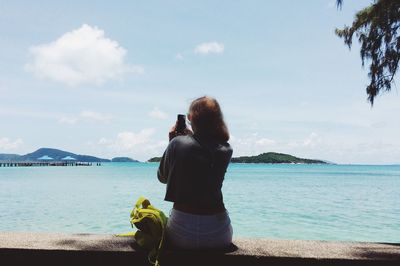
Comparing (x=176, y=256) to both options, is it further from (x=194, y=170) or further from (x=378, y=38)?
(x=378, y=38)

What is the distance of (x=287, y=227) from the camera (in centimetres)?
1733

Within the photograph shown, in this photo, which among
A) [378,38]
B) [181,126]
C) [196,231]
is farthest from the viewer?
[378,38]

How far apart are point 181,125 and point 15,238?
1.54 metres

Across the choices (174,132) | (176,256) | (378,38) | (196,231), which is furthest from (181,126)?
(378,38)

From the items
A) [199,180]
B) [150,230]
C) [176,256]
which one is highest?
[199,180]

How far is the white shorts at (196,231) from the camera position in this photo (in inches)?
116

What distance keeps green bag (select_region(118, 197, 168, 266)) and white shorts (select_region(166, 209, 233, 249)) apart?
7cm

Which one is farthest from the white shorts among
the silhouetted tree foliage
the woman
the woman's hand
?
the silhouetted tree foliage

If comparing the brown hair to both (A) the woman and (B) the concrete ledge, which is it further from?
(B) the concrete ledge

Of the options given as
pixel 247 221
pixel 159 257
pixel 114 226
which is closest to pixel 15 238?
pixel 159 257

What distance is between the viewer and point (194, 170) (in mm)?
2961

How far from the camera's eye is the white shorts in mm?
2955

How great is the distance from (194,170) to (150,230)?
→ 0.54 metres

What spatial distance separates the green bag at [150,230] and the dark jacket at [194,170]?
18 centimetres
